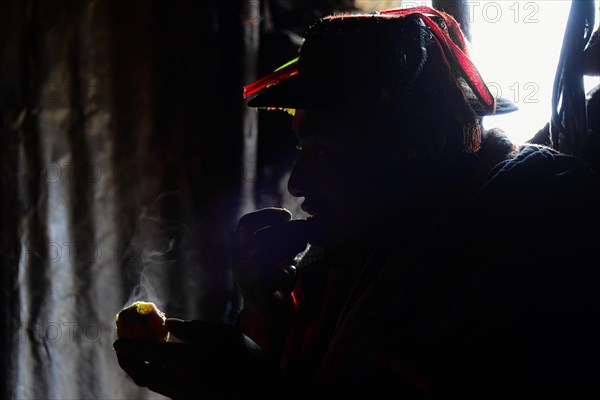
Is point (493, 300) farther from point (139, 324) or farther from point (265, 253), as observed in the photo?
point (139, 324)

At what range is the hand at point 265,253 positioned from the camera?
1.75m

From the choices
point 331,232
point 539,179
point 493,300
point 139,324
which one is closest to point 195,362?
point 139,324

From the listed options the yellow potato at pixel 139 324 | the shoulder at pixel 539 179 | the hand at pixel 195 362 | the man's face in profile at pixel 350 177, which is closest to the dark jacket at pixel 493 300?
the shoulder at pixel 539 179

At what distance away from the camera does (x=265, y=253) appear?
1.76 m

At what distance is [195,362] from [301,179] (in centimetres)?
61

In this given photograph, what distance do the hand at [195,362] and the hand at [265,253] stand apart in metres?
0.23

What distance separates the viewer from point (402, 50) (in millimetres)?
1519

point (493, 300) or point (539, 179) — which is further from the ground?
point (539, 179)

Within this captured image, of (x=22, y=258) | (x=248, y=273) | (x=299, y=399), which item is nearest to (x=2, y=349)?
(x=22, y=258)

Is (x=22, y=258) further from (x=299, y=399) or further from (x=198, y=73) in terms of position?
(x=299, y=399)

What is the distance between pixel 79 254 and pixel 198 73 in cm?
111

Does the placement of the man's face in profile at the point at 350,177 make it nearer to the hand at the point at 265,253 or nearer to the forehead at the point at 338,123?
the forehead at the point at 338,123

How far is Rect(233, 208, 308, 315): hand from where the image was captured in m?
1.75

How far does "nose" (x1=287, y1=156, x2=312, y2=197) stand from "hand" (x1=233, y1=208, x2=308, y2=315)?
144 mm
